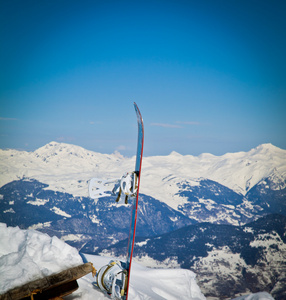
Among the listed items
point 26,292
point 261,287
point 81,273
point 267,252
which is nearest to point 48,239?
point 81,273

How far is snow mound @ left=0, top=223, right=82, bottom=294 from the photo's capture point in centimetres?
671

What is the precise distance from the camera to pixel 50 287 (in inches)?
276

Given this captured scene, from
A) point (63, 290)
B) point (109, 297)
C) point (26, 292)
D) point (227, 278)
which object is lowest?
point (227, 278)

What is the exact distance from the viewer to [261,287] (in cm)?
15012

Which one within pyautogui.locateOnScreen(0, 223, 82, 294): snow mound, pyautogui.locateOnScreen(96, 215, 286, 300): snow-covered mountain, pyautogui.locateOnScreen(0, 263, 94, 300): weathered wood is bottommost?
pyautogui.locateOnScreen(96, 215, 286, 300): snow-covered mountain

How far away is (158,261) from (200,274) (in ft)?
108

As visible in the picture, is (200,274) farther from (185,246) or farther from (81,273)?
(81,273)

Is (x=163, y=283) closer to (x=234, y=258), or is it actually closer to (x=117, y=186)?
(x=117, y=186)

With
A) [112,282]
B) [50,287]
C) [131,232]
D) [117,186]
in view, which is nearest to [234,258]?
[131,232]

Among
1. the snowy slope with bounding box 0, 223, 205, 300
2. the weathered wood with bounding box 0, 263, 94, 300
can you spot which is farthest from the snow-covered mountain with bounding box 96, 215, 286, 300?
the weathered wood with bounding box 0, 263, 94, 300

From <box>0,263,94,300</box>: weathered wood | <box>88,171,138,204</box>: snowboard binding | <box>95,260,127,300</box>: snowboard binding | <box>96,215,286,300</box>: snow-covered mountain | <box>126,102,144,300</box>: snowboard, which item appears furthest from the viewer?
<box>96,215,286,300</box>: snow-covered mountain

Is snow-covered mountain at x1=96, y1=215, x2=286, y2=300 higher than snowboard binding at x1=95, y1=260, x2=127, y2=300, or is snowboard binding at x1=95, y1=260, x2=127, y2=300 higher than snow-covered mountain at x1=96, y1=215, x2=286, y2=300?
snowboard binding at x1=95, y1=260, x2=127, y2=300

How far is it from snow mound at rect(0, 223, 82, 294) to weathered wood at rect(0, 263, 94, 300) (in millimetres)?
170

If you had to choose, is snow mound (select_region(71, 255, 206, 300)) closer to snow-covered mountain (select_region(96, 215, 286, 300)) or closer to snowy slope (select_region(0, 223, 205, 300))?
snowy slope (select_region(0, 223, 205, 300))
